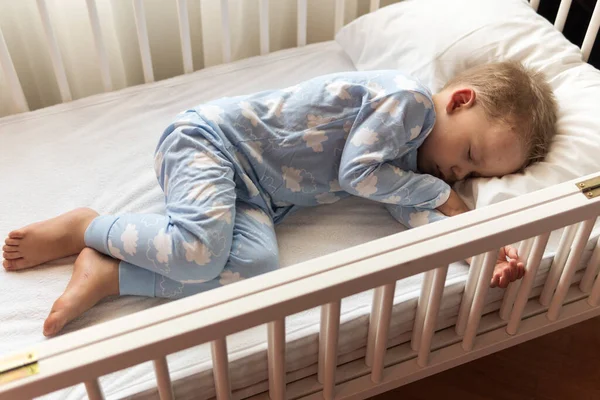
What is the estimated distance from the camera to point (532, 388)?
4.50 ft

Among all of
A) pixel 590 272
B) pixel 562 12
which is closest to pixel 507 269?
pixel 590 272

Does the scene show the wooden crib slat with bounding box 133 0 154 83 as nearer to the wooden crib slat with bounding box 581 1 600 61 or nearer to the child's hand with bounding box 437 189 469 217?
the child's hand with bounding box 437 189 469 217

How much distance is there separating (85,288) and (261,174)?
0.36 metres

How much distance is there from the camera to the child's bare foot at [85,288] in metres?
0.98

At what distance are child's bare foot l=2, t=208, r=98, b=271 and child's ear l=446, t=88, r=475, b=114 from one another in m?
0.68

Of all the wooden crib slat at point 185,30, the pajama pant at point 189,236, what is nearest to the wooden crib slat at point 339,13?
the wooden crib slat at point 185,30

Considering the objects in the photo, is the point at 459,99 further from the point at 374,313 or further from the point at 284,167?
the point at 374,313

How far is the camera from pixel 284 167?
1.16 meters

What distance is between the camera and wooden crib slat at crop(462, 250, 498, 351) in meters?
0.90

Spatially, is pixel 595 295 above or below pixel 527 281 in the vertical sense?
below

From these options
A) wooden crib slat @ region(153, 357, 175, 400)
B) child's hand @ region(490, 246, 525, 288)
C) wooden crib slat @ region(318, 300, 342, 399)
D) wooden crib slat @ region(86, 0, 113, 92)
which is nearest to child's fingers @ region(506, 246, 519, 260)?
child's hand @ region(490, 246, 525, 288)

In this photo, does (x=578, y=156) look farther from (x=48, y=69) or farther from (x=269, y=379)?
(x=48, y=69)

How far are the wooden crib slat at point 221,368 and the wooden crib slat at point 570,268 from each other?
561 millimetres

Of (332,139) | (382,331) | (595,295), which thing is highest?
(332,139)
